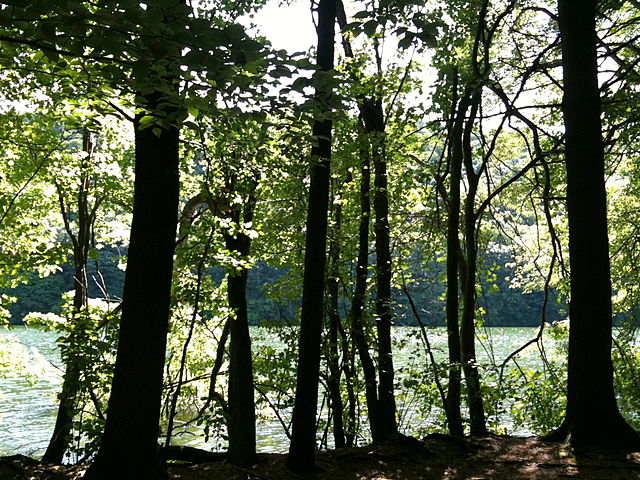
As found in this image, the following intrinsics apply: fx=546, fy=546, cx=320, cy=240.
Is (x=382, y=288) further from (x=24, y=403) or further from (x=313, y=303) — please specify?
(x=24, y=403)

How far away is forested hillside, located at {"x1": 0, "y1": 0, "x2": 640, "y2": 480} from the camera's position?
2900mm

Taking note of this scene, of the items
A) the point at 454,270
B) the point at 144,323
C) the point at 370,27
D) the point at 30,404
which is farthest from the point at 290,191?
the point at 30,404

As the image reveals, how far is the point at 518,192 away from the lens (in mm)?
9984

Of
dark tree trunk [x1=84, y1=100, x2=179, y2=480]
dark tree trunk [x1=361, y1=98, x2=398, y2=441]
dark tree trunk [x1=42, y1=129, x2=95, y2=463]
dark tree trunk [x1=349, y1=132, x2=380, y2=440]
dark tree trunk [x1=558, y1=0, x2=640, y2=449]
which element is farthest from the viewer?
dark tree trunk [x1=42, y1=129, x2=95, y2=463]

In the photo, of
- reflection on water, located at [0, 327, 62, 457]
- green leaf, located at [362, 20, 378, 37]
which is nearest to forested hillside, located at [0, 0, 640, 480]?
green leaf, located at [362, 20, 378, 37]

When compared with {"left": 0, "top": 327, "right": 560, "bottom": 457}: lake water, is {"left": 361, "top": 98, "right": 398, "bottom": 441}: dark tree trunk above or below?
above

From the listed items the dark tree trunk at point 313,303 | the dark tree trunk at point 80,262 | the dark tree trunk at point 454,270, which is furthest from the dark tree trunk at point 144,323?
the dark tree trunk at point 454,270

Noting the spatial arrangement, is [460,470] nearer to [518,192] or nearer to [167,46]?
[167,46]

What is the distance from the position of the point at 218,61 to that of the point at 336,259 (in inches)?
235

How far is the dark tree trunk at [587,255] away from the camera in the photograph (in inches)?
189

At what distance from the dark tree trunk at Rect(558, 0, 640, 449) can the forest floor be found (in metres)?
0.31

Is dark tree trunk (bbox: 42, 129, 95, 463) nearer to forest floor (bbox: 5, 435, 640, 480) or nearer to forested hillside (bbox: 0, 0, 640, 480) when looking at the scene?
forested hillside (bbox: 0, 0, 640, 480)

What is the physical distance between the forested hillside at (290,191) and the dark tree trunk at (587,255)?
2cm

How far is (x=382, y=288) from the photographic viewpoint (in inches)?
312
